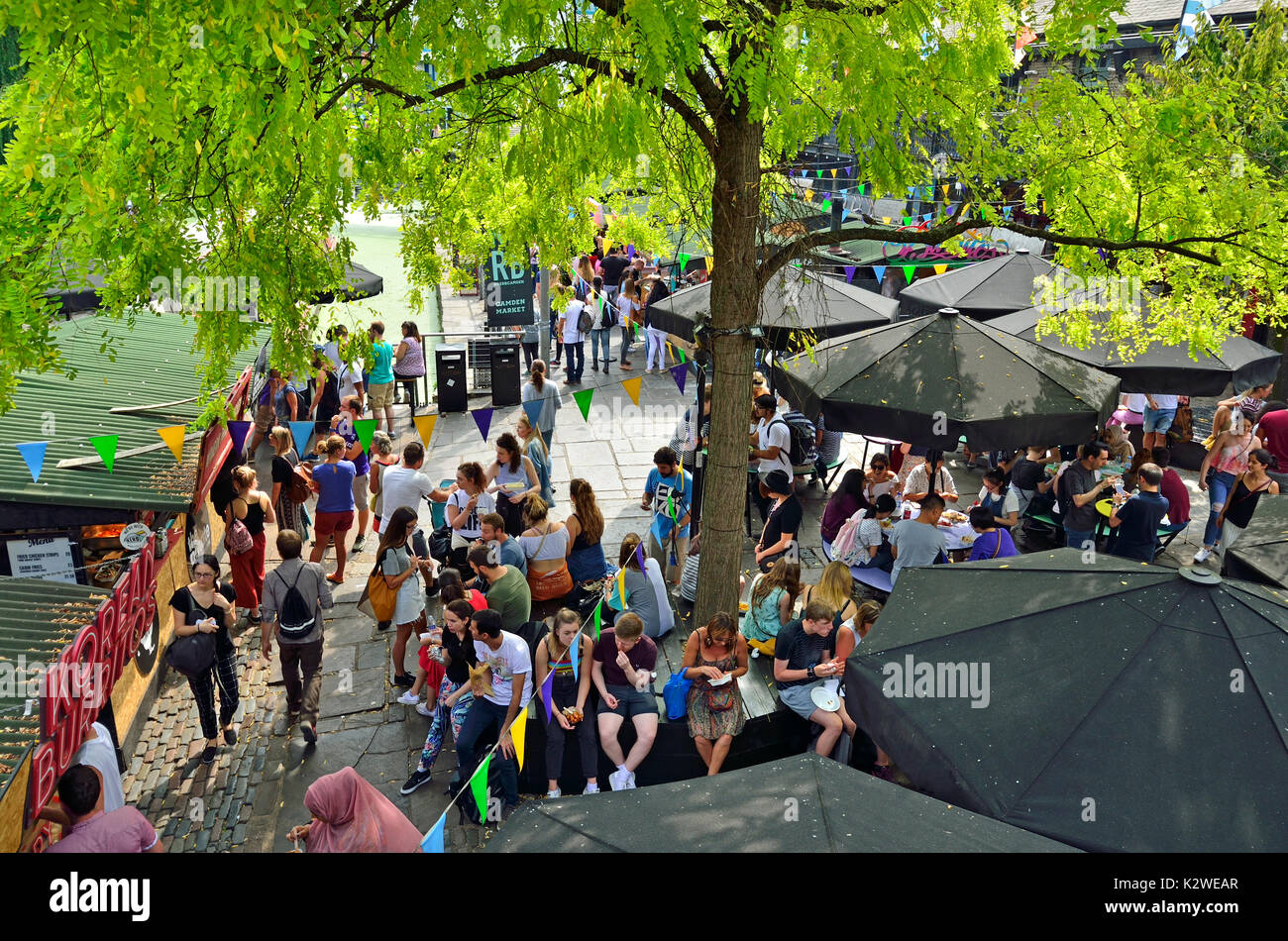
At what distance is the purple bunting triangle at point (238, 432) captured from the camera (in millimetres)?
10523

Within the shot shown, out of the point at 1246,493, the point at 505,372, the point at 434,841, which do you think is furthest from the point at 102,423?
the point at 1246,493

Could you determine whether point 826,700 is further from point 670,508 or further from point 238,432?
point 238,432

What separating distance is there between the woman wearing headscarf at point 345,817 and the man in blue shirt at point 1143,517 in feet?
23.2

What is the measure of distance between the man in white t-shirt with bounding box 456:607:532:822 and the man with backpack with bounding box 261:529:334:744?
1.58 m

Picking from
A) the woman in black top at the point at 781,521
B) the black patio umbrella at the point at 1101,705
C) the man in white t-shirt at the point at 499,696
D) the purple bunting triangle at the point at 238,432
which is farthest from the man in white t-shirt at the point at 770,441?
the black patio umbrella at the point at 1101,705

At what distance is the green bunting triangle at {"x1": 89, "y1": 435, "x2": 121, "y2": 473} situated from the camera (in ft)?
27.7

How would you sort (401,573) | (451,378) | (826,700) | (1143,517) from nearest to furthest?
(826,700) < (401,573) < (1143,517) < (451,378)

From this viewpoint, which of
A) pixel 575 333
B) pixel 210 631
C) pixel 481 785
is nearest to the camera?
pixel 481 785

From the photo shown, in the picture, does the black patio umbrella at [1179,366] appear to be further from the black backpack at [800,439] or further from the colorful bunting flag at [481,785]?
the colorful bunting flag at [481,785]

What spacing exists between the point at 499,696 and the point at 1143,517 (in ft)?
19.9

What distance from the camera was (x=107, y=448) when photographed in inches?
334

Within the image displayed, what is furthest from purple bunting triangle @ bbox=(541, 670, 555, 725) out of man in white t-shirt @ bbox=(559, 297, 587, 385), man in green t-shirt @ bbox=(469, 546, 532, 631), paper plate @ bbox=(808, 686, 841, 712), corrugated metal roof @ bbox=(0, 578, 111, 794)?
man in white t-shirt @ bbox=(559, 297, 587, 385)

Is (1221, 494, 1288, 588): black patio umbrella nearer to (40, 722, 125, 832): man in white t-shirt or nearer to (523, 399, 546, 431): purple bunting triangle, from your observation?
(40, 722, 125, 832): man in white t-shirt
